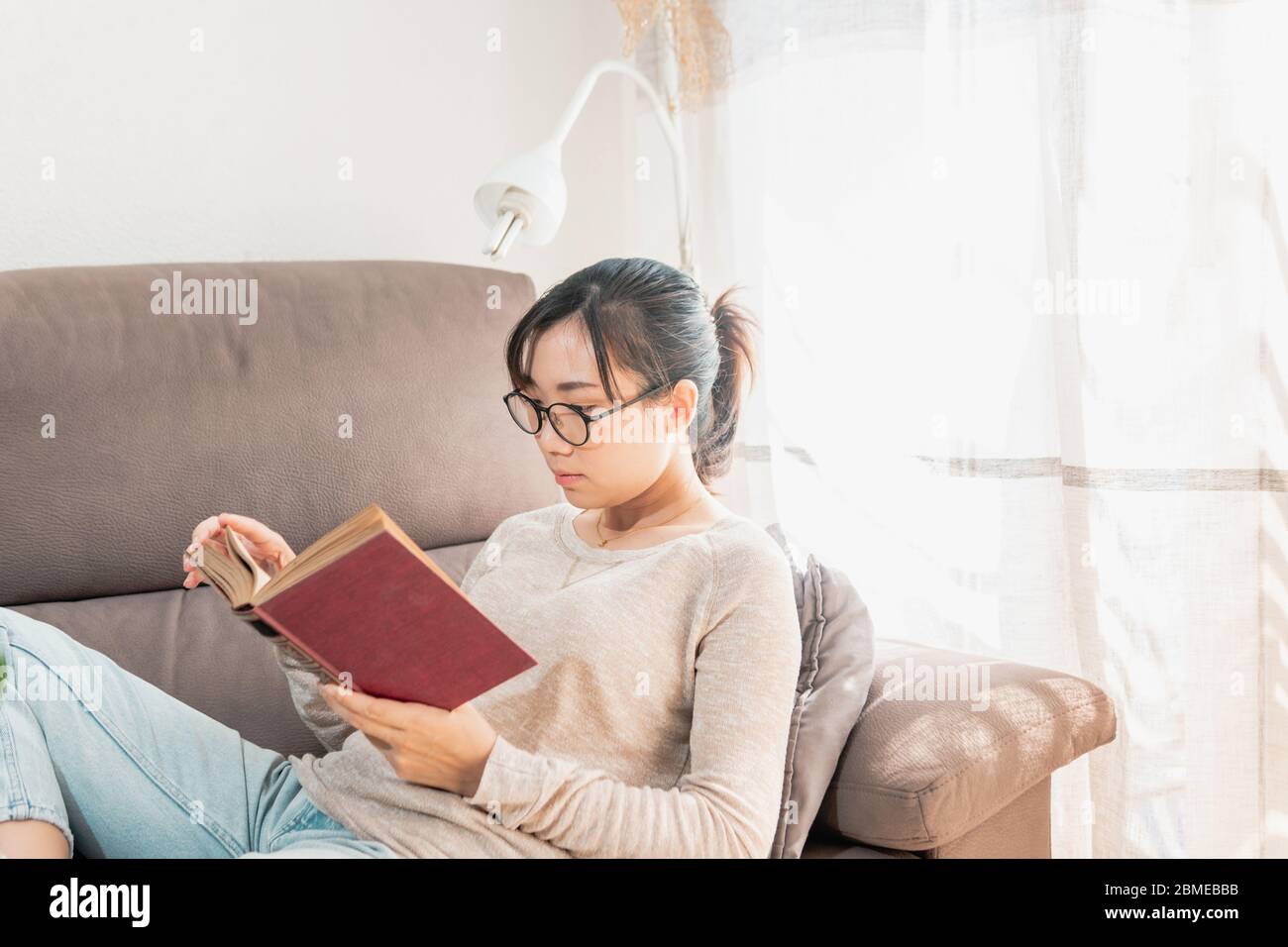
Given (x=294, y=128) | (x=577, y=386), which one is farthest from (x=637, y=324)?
(x=294, y=128)

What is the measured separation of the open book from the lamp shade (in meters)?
0.69

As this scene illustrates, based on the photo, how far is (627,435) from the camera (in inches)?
42.4

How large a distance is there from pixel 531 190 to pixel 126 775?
2.64 feet

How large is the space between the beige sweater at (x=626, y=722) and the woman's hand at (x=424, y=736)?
24mm

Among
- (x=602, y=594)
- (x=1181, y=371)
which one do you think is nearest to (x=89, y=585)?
(x=602, y=594)

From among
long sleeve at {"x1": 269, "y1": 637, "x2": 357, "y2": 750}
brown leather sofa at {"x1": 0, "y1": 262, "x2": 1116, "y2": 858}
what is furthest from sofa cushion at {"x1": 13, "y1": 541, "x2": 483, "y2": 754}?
long sleeve at {"x1": 269, "y1": 637, "x2": 357, "y2": 750}

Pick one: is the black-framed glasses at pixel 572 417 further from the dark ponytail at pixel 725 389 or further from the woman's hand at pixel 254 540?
the woman's hand at pixel 254 540

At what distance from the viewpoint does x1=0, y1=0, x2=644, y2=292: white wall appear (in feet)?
5.22

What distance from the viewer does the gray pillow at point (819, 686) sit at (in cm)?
105

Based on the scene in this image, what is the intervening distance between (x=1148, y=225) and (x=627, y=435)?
30.9 inches

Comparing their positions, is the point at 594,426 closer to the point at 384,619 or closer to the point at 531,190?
the point at 384,619

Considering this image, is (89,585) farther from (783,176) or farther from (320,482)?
(783,176)

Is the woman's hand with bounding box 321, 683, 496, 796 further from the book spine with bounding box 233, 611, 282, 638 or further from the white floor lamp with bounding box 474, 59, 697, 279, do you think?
the white floor lamp with bounding box 474, 59, 697, 279

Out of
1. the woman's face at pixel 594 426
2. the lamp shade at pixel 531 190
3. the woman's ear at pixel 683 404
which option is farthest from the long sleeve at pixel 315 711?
the lamp shade at pixel 531 190
